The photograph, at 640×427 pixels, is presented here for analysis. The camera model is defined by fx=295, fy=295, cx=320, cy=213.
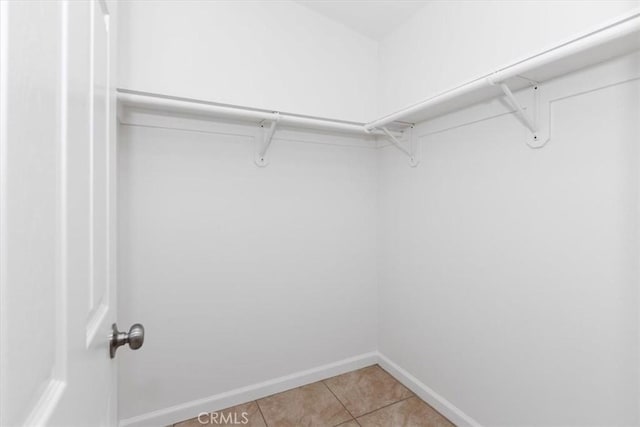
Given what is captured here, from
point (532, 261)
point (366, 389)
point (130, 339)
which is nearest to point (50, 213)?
point (130, 339)

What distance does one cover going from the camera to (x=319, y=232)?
6.24 ft

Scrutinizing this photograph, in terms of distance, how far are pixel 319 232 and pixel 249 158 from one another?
63 centimetres

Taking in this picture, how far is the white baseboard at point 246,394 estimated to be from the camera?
58.7 inches

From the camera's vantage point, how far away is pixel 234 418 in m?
1.57

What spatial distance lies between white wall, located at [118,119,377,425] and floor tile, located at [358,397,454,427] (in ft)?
1.47

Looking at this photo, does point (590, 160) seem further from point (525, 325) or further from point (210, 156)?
point (210, 156)

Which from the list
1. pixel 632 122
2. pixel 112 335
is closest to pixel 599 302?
pixel 632 122

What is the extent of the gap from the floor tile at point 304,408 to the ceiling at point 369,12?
230 cm

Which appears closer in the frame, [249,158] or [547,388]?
[547,388]

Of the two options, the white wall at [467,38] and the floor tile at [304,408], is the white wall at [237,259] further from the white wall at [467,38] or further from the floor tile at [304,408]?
the white wall at [467,38]

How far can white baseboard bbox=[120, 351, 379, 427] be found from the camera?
1.49m

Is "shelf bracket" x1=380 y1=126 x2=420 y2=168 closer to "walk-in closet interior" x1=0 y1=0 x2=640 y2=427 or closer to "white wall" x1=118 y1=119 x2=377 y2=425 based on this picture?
"walk-in closet interior" x1=0 y1=0 x2=640 y2=427

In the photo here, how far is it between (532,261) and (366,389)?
3.98 ft

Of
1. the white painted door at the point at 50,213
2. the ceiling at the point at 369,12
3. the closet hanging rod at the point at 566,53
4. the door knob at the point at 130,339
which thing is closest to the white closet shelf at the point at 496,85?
the closet hanging rod at the point at 566,53
